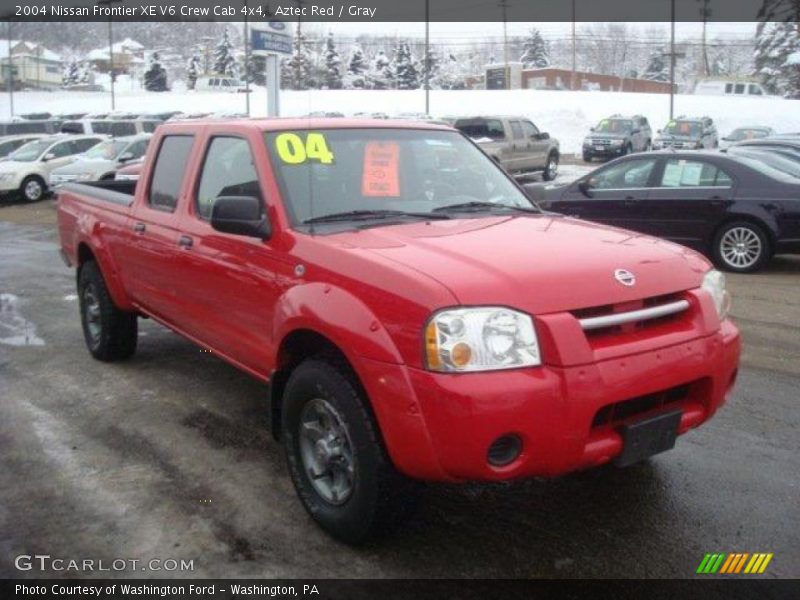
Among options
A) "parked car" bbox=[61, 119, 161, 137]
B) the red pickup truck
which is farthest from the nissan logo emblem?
"parked car" bbox=[61, 119, 161, 137]

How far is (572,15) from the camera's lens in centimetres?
6888

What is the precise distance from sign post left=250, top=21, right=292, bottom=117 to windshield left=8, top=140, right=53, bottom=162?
8735 mm

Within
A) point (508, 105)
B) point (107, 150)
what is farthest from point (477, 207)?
point (508, 105)

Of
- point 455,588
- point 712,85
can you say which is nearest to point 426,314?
point 455,588

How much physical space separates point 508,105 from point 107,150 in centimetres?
4119

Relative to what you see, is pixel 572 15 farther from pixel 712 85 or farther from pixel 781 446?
pixel 781 446

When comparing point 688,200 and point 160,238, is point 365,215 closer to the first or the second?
point 160,238

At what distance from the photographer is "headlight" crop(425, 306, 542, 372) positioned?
2959 mm

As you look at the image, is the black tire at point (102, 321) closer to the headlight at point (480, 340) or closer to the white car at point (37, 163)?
the headlight at point (480, 340)

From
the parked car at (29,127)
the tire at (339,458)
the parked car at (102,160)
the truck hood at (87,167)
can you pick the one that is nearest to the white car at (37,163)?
the parked car at (102,160)

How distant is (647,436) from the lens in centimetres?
321

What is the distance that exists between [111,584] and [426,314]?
1699mm

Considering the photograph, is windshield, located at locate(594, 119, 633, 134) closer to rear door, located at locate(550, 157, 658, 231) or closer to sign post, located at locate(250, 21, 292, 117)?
sign post, located at locate(250, 21, 292, 117)

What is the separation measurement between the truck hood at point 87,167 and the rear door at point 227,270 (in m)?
17.0
